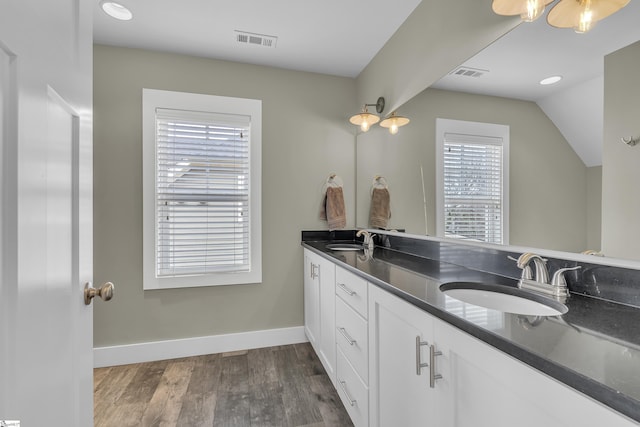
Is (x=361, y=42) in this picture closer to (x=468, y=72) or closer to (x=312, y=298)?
(x=468, y=72)

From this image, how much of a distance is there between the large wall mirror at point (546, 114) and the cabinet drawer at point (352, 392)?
3.02ft

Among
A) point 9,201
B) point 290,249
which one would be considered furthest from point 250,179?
point 9,201

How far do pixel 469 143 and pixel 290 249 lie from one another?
1.70 metres

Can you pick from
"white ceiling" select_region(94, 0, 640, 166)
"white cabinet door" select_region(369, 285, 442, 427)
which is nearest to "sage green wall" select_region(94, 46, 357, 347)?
"white ceiling" select_region(94, 0, 640, 166)

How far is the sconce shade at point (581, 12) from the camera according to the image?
92cm

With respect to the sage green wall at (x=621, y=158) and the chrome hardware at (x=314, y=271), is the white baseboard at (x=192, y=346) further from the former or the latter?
the sage green wall at (x=621, y=158)

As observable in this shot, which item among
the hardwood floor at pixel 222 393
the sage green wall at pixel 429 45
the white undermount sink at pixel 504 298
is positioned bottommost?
the hardwood floor at pixel 222 393

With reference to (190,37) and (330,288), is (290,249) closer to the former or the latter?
(330,288)

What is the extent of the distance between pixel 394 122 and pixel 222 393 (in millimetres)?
2187

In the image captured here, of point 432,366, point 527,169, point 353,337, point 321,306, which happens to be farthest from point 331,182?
point 432,366

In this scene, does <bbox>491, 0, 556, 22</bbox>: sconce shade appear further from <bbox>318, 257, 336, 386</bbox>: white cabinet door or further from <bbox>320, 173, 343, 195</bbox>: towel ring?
<bbox>320, 173, 343, 195</bbox>: towel ring

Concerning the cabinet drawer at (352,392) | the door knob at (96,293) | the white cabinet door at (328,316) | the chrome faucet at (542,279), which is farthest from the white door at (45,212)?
the chrome faucet at (542,279)

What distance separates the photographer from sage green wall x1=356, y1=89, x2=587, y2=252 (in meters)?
1.09

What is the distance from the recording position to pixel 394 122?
2174 mm
